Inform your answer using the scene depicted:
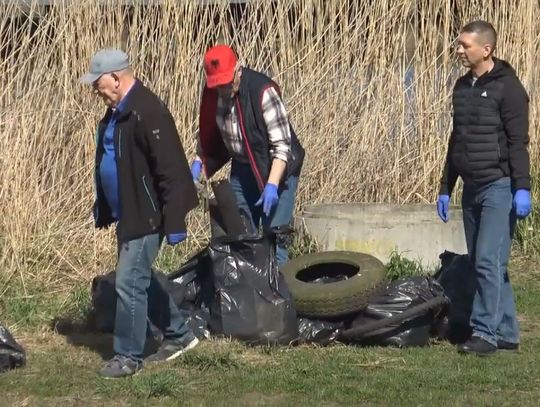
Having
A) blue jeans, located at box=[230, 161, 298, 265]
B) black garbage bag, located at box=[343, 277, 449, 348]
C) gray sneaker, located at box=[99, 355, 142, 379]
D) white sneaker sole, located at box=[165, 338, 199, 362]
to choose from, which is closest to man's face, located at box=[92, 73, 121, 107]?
blue jeans, located at box=[230, 161, 298, 265]

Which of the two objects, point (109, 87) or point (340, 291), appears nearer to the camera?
point (109, 87)

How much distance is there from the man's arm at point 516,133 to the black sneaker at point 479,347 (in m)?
0.87

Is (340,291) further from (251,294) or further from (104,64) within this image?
(104,64)

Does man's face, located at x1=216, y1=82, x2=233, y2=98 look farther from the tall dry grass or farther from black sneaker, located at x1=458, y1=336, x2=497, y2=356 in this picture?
the tall dry grass

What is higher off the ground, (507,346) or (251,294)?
(251,294)

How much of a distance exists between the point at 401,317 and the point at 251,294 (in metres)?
0.84

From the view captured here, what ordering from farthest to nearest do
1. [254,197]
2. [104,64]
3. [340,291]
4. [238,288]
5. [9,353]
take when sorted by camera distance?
[254,197], [340,291], [238,288], [9,353], [104,64]

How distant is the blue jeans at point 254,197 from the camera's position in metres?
6.50

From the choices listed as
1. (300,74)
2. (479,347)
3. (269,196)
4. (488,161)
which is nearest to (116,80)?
(269,196)

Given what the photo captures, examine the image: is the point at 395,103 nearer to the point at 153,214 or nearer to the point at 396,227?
the point at 396,227

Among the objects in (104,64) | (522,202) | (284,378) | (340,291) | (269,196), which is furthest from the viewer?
(340,291)

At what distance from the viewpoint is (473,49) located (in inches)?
234

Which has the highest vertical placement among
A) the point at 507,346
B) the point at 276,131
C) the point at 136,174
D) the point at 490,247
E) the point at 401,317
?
the point at 276,131

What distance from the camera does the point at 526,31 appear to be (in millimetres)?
9156
